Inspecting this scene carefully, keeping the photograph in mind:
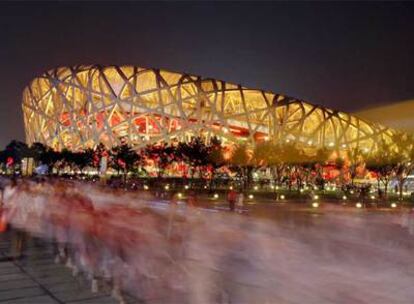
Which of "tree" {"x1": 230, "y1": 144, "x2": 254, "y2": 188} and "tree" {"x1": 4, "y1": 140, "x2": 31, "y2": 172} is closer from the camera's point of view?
"tree" {"x1": 230, "y1": 144, "x2": 254, "y2": 188}

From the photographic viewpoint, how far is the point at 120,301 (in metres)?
6.69

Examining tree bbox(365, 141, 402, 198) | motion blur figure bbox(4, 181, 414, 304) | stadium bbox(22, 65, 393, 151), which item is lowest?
motion blur figure bbox(4, 181, 414, 304)

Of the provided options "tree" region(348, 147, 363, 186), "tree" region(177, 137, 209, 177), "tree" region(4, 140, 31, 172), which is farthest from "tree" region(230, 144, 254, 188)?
"tree" region(4, 140, 31, 172)

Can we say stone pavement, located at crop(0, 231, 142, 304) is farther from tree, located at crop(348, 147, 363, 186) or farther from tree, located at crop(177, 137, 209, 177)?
tree, located at crop(348, 147, 363, 186)

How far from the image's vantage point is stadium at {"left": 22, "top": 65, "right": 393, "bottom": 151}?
78.5 m

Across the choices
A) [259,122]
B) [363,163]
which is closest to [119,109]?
[259,122]

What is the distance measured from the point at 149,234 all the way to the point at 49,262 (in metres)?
2.01

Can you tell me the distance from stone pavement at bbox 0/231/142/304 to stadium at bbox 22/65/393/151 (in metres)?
66.3

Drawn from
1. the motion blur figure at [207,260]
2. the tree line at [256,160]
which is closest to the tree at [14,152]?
the tree line at [256,160]

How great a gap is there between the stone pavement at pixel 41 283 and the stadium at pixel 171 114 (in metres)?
66.3

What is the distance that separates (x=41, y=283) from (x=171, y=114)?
7169 cm

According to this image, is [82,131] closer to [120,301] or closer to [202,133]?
[202,133]

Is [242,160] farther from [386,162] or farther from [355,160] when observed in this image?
[355,160]

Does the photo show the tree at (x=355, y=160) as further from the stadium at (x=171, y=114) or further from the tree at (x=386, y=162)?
the stadium at (x=171, y=114)
